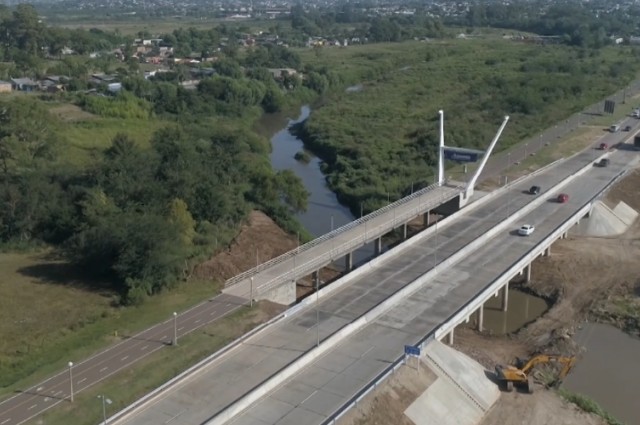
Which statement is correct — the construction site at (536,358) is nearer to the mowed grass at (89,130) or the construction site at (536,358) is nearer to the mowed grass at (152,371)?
the mowed grass at (152,371)

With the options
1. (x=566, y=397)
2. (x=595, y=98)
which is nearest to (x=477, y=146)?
(x=595, y=98)

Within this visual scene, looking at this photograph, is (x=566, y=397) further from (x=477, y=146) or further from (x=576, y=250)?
(x=477, y=146)

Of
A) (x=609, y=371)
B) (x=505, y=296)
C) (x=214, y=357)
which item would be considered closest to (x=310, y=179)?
(x=505, y=296)

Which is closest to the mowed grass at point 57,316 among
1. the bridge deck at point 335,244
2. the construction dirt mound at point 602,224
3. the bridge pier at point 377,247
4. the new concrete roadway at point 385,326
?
the bridge deck at point 335,244

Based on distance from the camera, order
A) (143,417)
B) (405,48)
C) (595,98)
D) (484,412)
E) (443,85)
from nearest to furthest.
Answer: (143,417) < (484,412) < (595,98) < (443,85) < (405,48)

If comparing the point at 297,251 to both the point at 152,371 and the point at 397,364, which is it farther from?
the point at 152,371
